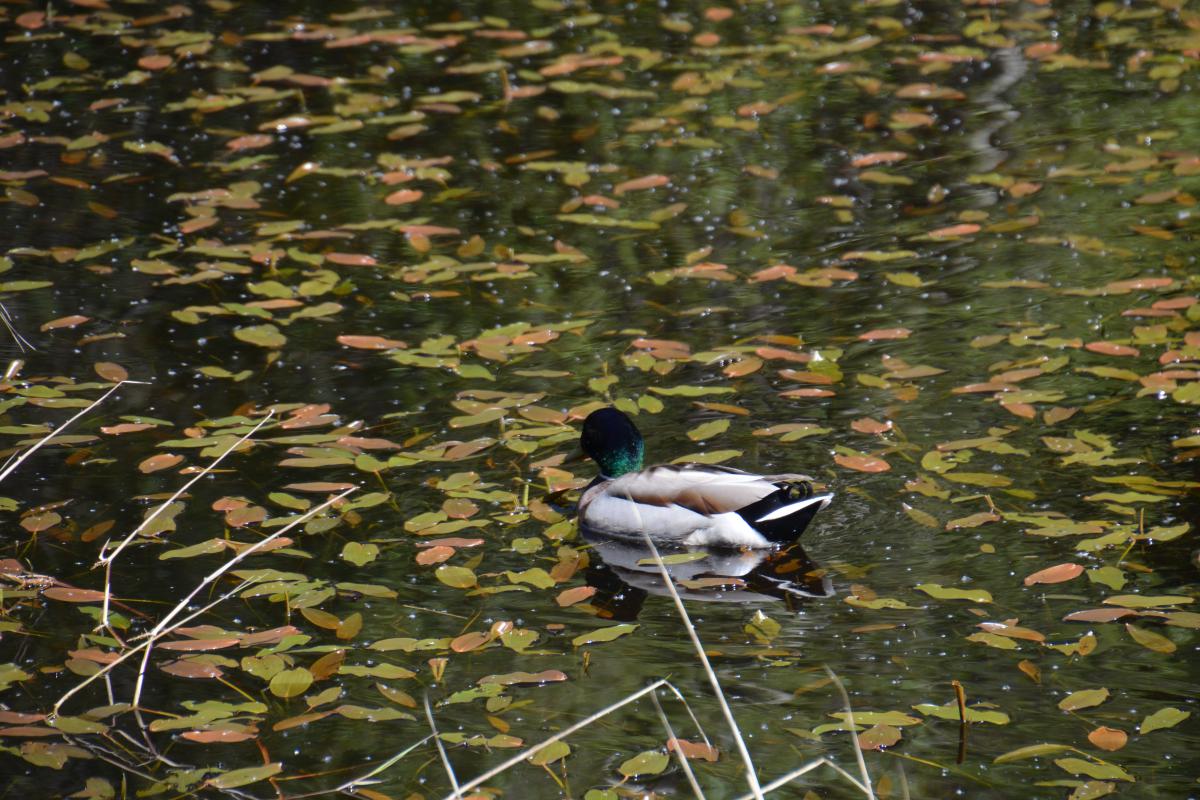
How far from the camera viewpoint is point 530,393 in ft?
18.9

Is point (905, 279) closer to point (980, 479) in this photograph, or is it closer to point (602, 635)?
Result: point (980, 479)

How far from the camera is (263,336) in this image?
6.18 meters

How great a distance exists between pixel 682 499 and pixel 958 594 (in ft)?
3.08

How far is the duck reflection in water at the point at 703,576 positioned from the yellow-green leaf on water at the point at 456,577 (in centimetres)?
38

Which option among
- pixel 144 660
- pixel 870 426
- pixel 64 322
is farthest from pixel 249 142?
pixel 144 660

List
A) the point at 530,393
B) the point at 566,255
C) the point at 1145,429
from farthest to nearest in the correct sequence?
the point at 566,255 → the point at 530,393 → the point at 1145,429

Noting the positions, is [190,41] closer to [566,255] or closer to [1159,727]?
[566,255]

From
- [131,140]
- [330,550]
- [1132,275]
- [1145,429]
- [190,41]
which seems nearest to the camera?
[330,550]

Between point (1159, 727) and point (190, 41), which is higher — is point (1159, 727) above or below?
below

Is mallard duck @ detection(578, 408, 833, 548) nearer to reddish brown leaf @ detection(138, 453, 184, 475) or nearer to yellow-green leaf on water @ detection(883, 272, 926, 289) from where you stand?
reddish brown leaf @ detection(138, 453, 184, 475)

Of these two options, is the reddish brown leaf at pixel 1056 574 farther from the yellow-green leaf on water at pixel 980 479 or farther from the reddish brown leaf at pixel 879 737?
the reddish brown leaf at pixel 879 737

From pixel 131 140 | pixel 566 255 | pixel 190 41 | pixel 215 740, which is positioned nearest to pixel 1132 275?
pixel 566 255

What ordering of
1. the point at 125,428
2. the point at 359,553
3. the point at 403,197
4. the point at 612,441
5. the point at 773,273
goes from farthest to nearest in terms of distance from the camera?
the point at 403,197 → the point at 773,273 → the point at 125,428 → the point at 612,441 → the point at 359,553

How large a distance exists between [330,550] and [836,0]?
22.5ft
